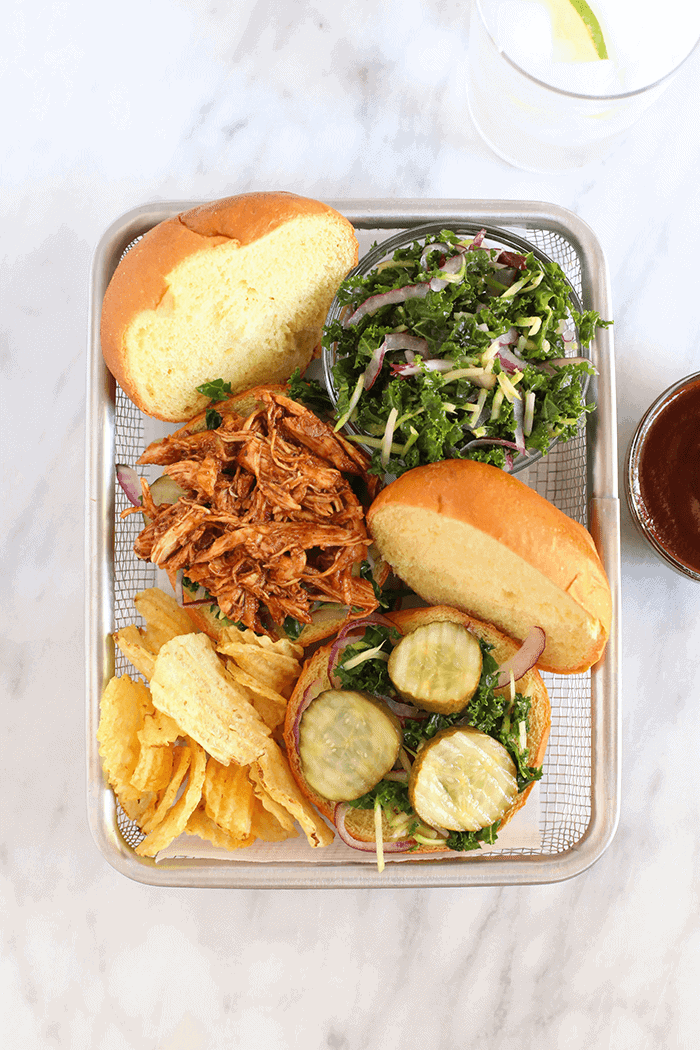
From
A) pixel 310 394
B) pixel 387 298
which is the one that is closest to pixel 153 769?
pixel 310 394

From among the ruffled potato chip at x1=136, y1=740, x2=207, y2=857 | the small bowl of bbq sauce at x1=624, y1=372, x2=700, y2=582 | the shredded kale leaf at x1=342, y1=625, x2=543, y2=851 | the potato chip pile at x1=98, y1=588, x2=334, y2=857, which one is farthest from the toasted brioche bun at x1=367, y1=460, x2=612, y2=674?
the ruffled potato chip at x1=136, y1=740, x2=207, y2=857

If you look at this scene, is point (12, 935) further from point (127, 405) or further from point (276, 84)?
point (276, 84)

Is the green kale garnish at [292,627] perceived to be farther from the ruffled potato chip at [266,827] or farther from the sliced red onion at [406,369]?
the sliced red onion at [406,369]

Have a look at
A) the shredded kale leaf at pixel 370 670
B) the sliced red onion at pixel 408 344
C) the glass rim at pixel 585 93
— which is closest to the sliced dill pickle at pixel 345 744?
the shredded kale leaf at pixel 370 670

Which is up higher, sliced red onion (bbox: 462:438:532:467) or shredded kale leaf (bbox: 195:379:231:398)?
sliced red onion (bbox: 462:438:532:467)

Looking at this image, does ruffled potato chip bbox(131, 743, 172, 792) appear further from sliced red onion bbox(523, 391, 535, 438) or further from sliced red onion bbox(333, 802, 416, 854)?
sliced red onion bbox(523, 391, 535, 438)

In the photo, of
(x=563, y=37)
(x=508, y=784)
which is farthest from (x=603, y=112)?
(x=508, y=784)
